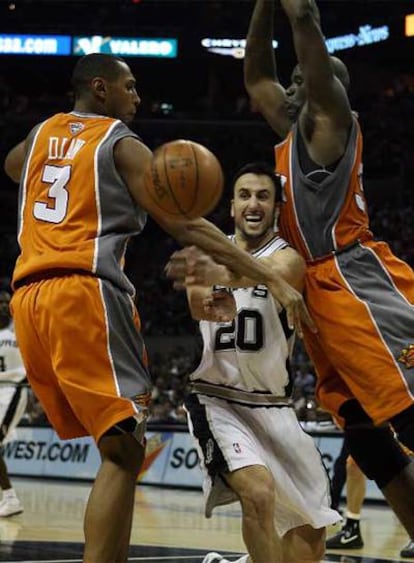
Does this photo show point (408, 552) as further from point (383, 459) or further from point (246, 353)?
point (383, 459)

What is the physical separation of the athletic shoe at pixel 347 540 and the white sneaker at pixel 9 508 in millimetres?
2857

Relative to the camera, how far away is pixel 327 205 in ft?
15.2

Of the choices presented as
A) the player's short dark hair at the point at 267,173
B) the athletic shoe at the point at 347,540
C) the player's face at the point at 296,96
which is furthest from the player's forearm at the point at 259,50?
the athletic shoe at the point at 347,540

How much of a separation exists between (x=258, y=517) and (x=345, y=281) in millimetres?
1174

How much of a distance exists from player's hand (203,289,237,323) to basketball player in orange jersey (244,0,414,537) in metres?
0.35

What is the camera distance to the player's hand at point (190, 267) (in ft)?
14.2

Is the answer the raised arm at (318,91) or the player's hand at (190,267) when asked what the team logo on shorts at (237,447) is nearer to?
the player's hand at (190,267)

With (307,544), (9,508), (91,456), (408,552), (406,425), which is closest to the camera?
(406,425)

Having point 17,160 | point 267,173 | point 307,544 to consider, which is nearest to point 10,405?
point 307,544

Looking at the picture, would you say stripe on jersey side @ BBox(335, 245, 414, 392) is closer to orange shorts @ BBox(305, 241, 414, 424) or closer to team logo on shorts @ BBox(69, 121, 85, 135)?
orange shorts @ BBox(305, 241, 414, 424)

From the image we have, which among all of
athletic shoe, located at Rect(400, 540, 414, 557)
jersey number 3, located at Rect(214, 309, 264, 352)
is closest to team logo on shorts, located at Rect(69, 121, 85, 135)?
jersey number 3, located at Rect(214, 309, 264, 352)

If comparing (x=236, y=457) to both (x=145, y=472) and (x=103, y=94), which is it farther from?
(x=145, y=472)

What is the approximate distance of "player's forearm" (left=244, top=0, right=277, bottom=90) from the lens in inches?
202

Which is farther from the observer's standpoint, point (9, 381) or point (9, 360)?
point (9, 360)
